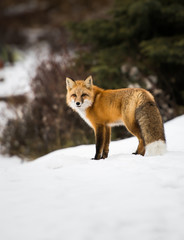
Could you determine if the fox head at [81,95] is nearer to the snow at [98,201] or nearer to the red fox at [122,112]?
the red fox at [122,112]

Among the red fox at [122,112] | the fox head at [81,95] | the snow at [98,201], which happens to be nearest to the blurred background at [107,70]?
the fox head at [81,95]

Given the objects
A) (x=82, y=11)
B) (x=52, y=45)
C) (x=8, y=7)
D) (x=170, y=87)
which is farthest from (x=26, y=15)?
(x=170, y=87)

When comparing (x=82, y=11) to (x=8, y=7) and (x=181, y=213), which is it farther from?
(x=181, y=213)

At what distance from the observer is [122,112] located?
3816mm

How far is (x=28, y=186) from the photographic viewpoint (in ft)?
8.86

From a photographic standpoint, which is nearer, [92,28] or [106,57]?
[106,57]

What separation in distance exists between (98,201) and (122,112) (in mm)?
1811

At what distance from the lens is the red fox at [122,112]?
3434 mm

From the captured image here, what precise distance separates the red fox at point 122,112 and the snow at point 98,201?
310 millimetres

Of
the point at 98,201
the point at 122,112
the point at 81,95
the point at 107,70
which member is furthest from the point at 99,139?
the point at 107,70

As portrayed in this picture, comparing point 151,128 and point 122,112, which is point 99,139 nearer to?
point 122,112

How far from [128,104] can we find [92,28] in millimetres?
4494

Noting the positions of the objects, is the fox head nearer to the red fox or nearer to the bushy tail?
the red fox

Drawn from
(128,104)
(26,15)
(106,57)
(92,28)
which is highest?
(26,15)
